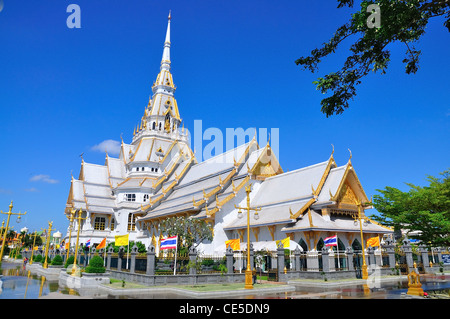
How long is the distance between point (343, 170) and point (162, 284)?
1724cm

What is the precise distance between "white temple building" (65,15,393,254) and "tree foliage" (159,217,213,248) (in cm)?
145

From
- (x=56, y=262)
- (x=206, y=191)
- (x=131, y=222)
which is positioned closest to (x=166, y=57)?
(x=131, y=222)

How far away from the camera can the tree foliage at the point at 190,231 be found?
27.1m

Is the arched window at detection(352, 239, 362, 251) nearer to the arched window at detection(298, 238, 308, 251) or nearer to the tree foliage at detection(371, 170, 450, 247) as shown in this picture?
the arched window at detection(298, 238, 308, 251)

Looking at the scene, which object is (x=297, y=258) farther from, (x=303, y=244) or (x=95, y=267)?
(x=95, y=267)

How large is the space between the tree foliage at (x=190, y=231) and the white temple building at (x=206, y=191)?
145cm

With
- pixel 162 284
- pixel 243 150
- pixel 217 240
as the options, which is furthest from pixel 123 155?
pixel 162 284

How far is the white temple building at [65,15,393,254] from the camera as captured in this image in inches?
1076

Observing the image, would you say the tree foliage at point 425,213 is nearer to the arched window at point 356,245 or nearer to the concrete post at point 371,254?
the concrete post at point 371,254

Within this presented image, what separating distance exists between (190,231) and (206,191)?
826 cm

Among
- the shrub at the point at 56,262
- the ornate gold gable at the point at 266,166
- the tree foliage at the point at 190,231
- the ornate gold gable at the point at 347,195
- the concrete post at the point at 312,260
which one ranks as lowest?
the shrub at the point at 56,262

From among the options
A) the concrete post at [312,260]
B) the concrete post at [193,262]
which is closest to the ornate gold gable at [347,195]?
the concrete post at [312,260]

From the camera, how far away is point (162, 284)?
63.9ft
